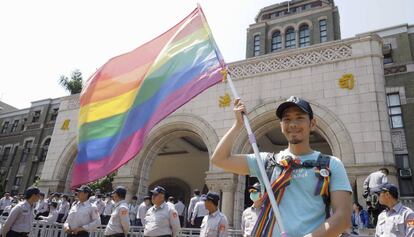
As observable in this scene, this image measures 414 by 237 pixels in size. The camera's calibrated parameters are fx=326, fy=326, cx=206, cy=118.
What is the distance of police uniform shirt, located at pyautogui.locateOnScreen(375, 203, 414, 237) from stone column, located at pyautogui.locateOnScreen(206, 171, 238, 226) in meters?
6.79

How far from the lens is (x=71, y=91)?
2370 cm

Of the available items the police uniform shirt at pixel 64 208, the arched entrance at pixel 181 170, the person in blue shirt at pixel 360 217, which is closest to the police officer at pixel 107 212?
the police uniform shirt at pixel 64 208

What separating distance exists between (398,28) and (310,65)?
12849 millimetres

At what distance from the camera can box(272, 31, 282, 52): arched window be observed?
30000 millimetres

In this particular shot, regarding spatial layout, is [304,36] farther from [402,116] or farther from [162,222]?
[162,222]

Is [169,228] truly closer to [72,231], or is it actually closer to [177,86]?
[72,231]

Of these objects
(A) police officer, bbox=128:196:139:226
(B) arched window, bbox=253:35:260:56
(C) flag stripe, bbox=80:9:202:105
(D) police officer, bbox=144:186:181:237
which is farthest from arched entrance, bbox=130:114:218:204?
(B) arched window, bbox=253:35:260:56

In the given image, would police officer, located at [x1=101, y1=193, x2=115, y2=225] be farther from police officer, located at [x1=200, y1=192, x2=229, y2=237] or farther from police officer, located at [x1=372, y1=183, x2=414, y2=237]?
police officer, located at [x1=372, y1=183, x2=414, y2=237]

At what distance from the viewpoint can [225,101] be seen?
12555 mm

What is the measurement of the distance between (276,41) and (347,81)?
20.7 meters

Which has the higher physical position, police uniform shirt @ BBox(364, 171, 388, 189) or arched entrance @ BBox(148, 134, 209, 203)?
arched entrance @ BBox(148, 134, 209, 203)

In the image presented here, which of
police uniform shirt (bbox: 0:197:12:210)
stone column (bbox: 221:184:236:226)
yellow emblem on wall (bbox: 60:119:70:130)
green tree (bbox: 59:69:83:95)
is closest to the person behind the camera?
stone column (bbox: 221:184:236:226)

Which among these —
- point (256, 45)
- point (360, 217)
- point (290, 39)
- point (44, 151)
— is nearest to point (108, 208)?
point (360, 217)

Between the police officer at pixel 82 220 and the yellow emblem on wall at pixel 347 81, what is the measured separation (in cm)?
851
